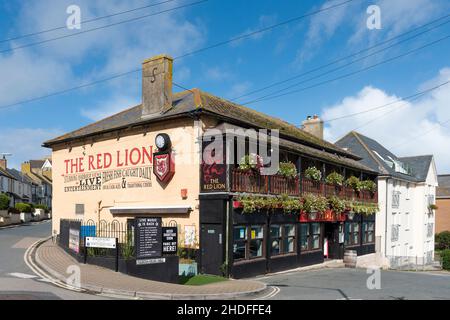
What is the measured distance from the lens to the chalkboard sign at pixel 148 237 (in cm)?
1359

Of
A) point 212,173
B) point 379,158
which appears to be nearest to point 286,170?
point 212,173

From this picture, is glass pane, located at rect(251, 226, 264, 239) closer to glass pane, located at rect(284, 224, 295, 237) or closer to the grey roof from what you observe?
glass pane, located at rect(284, 224, 295, 237)

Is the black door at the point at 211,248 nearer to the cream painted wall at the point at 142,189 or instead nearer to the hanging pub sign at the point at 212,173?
the cream painted wall at the point at 142,189

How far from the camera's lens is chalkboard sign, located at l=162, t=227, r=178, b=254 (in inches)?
560

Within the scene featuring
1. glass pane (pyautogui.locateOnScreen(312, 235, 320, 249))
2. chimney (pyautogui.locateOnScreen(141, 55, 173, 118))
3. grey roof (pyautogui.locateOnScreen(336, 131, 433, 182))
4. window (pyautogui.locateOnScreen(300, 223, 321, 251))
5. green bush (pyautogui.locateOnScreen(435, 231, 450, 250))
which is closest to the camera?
chimney (pyautogui.locateOnScreen(141, 55, 173, 118))

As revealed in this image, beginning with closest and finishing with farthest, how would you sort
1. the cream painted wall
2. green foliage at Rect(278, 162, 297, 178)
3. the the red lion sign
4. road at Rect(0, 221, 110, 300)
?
road at Rect(0, 221, 110, 300) → the cream painted wall → the the red lion sign → green foliage at Rect(278, 162, 297, 178)

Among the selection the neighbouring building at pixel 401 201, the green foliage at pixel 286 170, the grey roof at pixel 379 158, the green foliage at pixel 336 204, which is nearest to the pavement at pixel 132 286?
the green foliage at pixel 286 170

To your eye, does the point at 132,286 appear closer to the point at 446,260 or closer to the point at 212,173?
the point at 212,173

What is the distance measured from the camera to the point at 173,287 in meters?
12.9

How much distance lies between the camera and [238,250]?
17.1 meters

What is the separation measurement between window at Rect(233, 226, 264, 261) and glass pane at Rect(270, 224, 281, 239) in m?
0.72

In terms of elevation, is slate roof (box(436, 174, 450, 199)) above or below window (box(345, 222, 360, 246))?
above

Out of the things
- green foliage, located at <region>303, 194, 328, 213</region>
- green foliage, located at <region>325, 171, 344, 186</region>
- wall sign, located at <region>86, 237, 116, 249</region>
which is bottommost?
wall sign, located at <region>86, 237, 116, 249</region>

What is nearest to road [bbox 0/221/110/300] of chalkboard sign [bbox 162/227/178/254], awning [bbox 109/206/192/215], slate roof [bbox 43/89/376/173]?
chalkboard sign [bbox 162/227/178/254]
